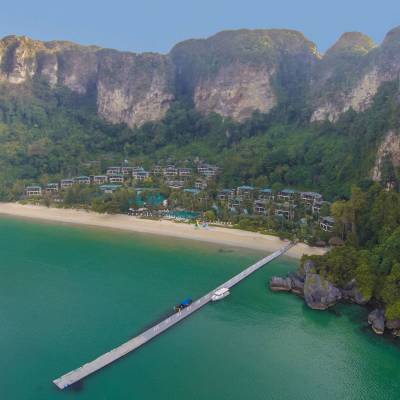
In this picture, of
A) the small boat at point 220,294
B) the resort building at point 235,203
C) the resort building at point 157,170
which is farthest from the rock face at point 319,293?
the resort building at point 157,170

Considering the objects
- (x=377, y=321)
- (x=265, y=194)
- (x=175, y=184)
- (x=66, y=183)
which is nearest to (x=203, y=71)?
(x=175, y=184)

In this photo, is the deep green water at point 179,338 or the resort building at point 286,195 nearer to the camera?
the deep green water at point 179,338

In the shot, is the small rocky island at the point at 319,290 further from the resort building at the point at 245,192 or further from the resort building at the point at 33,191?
the resort building at the point at 33,191

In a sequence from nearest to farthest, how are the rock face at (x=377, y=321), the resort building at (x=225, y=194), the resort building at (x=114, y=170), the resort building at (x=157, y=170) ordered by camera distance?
the rock face at (x=377, y=321) → the resort building at (x=225, y=194) → the resort building at (x=157, y=170) → the resort building at (x=114, y=170)

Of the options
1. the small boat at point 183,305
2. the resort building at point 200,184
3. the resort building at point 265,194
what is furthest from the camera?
the resort building at point 200,184

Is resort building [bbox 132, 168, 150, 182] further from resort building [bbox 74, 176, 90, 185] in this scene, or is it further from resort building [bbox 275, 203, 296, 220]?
resort building [bbox 275, 203, 296, 220]

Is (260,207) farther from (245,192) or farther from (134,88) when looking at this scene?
(134,88)

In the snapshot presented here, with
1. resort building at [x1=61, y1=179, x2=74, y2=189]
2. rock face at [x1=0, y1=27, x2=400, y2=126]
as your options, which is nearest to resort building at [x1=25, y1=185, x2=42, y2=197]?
resort building at [x1=61, y1=179, x2=74, y2=189]
